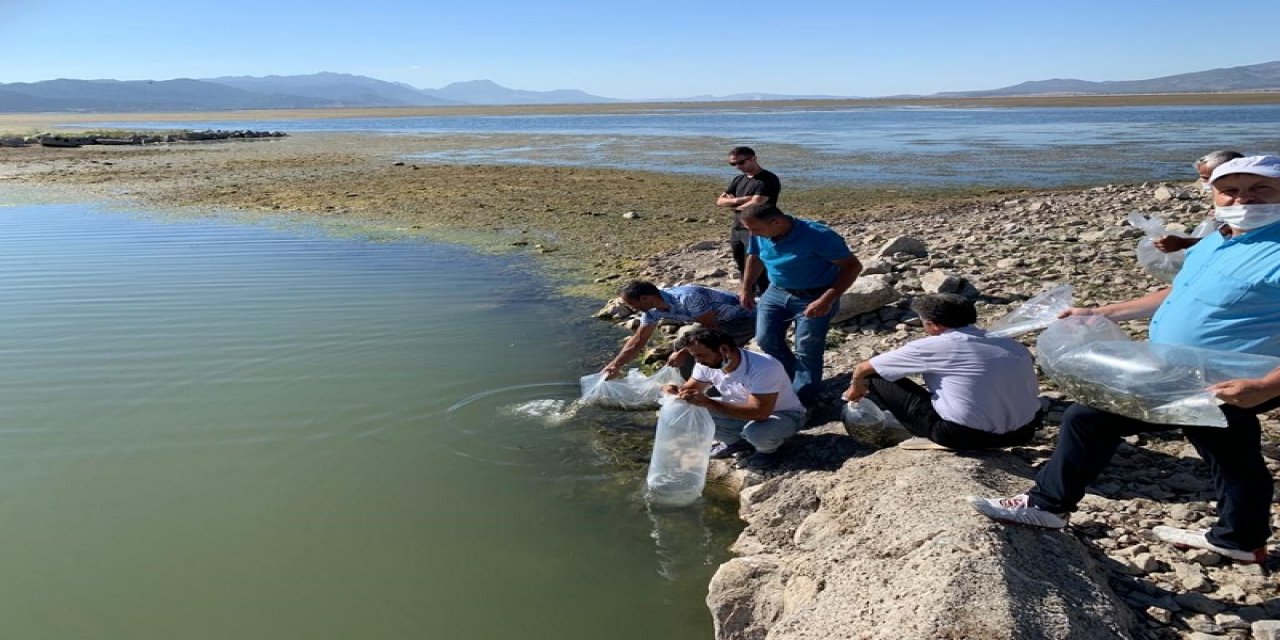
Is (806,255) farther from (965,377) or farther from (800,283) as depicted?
(965,377)

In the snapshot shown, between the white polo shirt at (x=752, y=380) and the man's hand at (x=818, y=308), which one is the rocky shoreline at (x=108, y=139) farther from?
the man's hand at (x=818, y=308)

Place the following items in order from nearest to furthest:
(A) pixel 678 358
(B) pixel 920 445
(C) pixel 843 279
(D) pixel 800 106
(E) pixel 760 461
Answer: (B) pixel 920 445
(E) pixel 760 461
(C) pixel 843 279
(A) pixel 678 358
(D) pixel 800 106

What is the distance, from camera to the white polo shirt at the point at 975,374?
435 cm

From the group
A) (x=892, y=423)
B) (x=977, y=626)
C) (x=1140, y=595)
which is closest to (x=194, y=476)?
(x=892, y=423)

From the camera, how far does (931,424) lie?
4555mm

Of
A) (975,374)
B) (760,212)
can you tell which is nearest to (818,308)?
(760,212)

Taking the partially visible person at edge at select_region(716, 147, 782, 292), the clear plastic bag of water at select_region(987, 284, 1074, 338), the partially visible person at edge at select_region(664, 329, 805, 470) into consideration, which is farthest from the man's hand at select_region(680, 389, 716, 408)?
the partially visible person at edge at select_region(716, 147, 782, 292)

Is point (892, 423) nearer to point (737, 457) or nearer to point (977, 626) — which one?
point (737, 457)

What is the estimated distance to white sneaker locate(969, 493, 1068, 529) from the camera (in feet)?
11.5

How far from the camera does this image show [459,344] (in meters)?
7.99

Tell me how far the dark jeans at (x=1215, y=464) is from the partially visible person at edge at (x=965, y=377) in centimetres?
88

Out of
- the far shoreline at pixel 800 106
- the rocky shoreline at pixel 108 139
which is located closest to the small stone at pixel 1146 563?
the rocky shoreline at pixel 108 139

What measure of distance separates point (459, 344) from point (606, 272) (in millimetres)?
3375

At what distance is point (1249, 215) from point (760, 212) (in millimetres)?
2685
